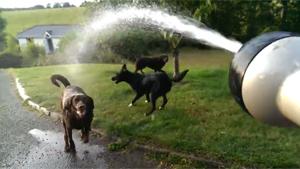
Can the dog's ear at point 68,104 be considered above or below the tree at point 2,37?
above

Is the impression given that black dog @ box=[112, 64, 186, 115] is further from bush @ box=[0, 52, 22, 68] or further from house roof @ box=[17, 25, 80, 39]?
house roof @ box=[17, 25, 80, 39]

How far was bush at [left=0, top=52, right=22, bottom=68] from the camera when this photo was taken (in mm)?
35331

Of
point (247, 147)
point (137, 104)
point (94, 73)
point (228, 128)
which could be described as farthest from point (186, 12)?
point (247, 147)

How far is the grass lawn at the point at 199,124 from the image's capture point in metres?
7.79

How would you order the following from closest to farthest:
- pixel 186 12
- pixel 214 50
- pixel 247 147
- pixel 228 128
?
pixel 247 147 < pixel 228 128 < pixel 186 12 < pixel 214 50

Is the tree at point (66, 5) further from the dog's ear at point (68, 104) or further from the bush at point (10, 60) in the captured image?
the dog's ear at point (68, 104)

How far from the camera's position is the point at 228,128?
29.8ft

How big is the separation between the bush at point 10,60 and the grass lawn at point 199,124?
2192 cm

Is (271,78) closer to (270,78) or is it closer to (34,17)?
(270,78)

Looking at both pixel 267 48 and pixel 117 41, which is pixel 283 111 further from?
pixel 117 41

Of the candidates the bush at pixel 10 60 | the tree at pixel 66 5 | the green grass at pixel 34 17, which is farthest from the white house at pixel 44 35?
the tree at pixel 66 5

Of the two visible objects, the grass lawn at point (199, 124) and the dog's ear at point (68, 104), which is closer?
the grass lawn at point (199, 124)

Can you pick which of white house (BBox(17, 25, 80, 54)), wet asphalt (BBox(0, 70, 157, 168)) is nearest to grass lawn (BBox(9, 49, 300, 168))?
wet asphalt (BBox(0, 70, 157, 168))

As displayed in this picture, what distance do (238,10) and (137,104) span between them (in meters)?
20.4
